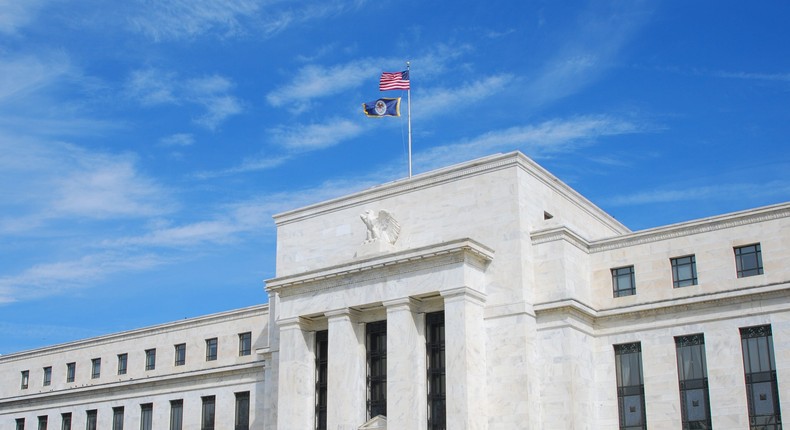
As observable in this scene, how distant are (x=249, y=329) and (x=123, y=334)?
37.8ft

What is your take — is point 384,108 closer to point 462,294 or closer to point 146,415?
point 462,294

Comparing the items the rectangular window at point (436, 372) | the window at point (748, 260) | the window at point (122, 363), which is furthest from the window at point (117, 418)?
the window at point (748, 260)

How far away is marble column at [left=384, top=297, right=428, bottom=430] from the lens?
48906 millimetres

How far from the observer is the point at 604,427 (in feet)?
162

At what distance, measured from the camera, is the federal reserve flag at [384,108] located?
57.3m

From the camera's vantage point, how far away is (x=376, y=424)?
50.6m

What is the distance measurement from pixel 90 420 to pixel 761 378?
1754 inches

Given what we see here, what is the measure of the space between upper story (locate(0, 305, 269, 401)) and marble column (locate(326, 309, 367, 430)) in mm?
12139

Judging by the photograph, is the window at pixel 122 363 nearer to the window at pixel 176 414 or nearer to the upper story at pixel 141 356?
the upper story at pixel 141 356

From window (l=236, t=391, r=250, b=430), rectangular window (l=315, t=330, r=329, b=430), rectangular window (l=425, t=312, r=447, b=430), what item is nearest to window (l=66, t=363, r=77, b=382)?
window (l=236, t=391, r=250, b=430)

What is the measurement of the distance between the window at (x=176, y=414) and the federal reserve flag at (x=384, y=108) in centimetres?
2276

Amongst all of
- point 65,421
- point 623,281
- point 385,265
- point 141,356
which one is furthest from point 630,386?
point 65,421

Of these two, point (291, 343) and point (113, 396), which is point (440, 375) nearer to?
point (291, 343)

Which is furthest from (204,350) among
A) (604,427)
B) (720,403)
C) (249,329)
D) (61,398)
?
(720,403)
